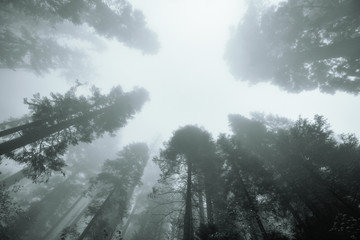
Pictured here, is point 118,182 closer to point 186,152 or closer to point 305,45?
point 186,152

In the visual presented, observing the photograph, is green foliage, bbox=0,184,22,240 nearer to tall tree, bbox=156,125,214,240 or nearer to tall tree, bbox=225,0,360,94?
tall tree, bbox=156,125,214,240

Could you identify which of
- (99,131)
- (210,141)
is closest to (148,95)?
(99,131)

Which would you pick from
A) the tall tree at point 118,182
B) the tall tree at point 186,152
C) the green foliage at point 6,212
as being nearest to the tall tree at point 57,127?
the green foliage at point 6,212

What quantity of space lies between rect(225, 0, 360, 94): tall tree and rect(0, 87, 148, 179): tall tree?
15.3 m

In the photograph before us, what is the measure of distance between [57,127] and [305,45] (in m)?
20.0

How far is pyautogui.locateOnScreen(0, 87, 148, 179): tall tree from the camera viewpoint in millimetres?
12766

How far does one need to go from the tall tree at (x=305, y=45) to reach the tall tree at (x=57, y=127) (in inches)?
604

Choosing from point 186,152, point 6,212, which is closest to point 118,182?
point 186,152

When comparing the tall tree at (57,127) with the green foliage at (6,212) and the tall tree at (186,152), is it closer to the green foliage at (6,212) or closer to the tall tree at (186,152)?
the green foliage at (6,212)

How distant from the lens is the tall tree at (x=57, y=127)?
12766 mm

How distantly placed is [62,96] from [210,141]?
14065mm

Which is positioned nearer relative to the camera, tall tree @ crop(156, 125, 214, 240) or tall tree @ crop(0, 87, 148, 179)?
tall tree @ crop(0, 87, 148, 179)

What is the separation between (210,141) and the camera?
62.3 feet

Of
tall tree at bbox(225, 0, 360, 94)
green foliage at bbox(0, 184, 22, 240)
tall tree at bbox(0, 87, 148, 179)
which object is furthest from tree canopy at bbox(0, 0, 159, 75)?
green foliage at bbox(0, 184, 22, 240)
